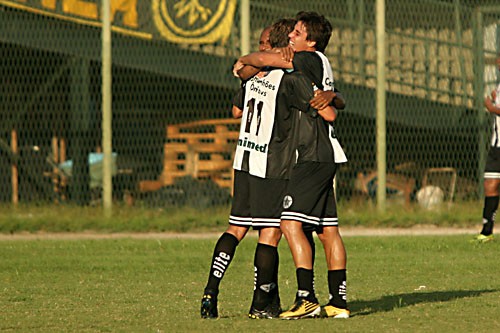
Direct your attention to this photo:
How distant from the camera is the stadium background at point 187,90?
1705 cm

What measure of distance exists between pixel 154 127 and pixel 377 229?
11.6 ft

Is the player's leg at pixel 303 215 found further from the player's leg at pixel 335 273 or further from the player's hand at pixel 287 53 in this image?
the player's hand at pixel 287 53

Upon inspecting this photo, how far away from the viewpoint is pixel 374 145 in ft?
57.0

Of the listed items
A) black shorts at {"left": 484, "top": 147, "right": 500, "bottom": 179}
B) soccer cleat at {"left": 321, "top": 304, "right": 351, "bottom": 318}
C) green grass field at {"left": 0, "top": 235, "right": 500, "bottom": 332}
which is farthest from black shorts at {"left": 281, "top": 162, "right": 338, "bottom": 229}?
black shorts at {"left": 484, "top": 147, "right": 500, "bottom": 179}

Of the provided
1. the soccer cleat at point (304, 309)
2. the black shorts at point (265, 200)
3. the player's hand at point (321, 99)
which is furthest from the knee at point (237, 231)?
the player's hand at point (321, 99)

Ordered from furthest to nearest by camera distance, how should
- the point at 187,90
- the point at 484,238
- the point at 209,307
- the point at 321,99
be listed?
the point at 187,90 → the point at 484,238 → the point at 209,307 → the point at 321,99

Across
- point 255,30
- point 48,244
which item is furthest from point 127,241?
point 255,30

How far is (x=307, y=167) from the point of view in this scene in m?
7.97

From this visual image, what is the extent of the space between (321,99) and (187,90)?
959 centimetres

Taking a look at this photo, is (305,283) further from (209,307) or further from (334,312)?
(209,307)

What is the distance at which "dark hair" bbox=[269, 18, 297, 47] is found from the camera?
26.5ft

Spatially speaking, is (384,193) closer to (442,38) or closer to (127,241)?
(442,38)

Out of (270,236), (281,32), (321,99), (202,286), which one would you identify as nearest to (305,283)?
(270,236)

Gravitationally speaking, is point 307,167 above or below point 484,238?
above
